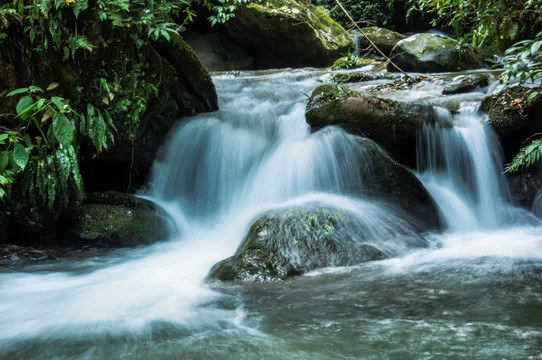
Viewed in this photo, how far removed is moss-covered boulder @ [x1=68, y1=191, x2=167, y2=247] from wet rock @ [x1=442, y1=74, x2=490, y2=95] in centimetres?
549

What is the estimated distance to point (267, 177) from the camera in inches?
232

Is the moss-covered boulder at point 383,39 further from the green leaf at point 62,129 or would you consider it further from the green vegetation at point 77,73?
the green leaf at point 62,129

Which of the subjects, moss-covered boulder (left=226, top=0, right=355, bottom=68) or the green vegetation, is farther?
moss-covered boulder (left=226, top=0, right=355, bottom=68)

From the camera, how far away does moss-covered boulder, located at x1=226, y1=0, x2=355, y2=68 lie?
1177cm

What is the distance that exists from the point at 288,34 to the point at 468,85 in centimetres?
632

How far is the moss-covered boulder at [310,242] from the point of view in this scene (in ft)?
11.1

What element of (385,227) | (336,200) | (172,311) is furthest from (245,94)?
(172,311)

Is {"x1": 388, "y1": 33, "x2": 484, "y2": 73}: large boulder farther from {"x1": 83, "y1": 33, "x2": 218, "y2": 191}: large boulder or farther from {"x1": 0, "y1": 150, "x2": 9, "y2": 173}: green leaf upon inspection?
{"x1": 0, "y1": 150, "x2": 9, "y2": 173}: green leaf

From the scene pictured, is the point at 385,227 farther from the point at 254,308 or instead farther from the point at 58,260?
the point at 58,260

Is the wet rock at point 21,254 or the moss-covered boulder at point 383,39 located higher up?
the moss-covered boulder at point 383,39

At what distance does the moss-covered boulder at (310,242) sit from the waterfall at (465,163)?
1.72 meters

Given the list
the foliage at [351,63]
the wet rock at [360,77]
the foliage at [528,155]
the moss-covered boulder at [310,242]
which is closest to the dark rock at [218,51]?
the foliage at [351,63]

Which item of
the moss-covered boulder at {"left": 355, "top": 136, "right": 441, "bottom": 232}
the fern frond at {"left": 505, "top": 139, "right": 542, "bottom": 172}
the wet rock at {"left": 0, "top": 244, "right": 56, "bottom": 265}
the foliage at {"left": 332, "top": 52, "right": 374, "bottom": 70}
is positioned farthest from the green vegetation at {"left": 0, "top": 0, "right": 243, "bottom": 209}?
the foliage at {"left": 332, "top": 52, "right": 374, "bottom": 70}

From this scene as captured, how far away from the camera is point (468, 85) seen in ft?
23.4
